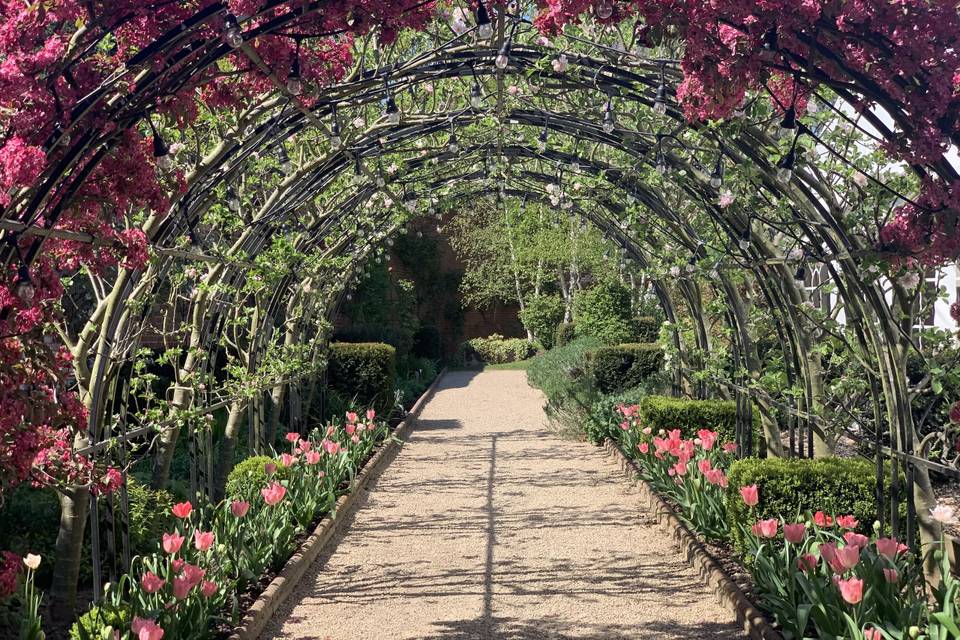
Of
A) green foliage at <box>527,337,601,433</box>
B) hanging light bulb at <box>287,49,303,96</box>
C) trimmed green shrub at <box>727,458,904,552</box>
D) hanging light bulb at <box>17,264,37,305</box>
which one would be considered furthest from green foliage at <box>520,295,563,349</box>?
hanging light bulb at <box>17,264,37,305</box>

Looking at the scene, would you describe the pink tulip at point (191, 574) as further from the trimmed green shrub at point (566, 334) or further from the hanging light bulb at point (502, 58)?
the trimmed green shrub at point (566, 334)

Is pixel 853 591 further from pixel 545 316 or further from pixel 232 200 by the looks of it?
pixel 545 316

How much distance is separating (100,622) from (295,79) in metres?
2.25

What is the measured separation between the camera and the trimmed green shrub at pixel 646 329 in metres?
15.1

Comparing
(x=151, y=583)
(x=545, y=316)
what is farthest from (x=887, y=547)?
(x=545, y=316)

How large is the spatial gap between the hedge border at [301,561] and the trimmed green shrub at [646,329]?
6.10 meters

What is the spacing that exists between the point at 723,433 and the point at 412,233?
18.1 metres

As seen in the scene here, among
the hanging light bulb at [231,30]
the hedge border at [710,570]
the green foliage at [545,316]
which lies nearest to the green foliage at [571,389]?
the hedge border at [710,570]

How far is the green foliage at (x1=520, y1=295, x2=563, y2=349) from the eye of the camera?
23.9 m

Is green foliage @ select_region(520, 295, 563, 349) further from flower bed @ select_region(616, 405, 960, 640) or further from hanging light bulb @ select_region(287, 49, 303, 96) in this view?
hanging light bulb @ select_region(287, 49, 303, 96)

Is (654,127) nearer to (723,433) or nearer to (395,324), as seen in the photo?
(723,433)

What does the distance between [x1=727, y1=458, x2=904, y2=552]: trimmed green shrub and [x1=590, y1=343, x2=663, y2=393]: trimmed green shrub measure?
642 cm

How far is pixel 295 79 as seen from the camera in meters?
3.71

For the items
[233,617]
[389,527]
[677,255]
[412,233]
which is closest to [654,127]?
[677,255]
